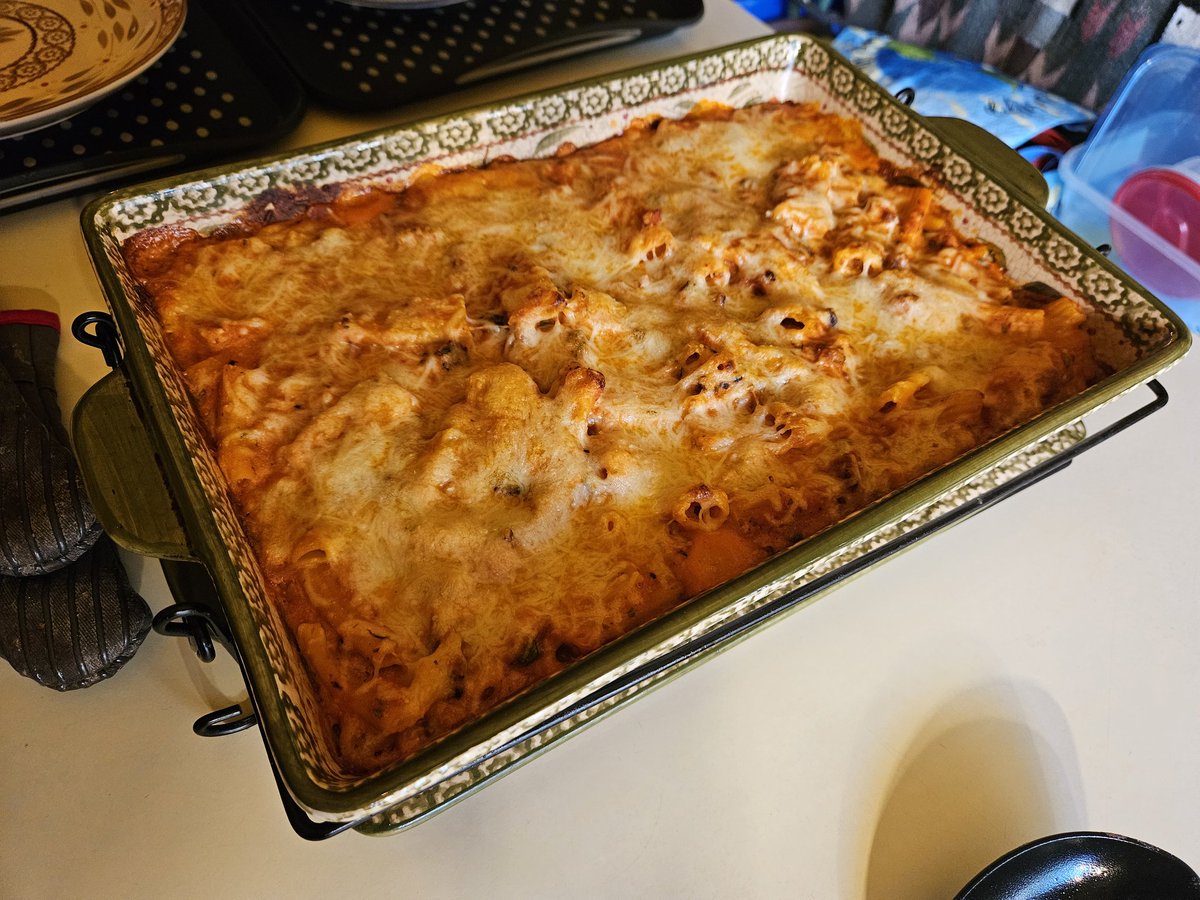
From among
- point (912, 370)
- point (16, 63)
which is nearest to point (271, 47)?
point (16, 63)

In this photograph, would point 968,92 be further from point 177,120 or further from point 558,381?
point 177,120

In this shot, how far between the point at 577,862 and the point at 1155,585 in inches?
36.4

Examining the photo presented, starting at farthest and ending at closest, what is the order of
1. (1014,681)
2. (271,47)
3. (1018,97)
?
(1018,97) < (271,47) < (1014,681)

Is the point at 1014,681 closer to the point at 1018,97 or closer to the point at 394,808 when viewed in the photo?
the point at 394,808

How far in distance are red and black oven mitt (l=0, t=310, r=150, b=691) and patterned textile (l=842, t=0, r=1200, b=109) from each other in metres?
2.43

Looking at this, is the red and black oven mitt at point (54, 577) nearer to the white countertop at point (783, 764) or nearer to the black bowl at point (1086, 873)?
the white countertop at point (783, 764)

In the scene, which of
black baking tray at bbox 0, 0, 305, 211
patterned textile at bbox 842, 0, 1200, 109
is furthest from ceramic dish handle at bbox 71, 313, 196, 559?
patterned textile at bbox 842, 0, 1200, 109

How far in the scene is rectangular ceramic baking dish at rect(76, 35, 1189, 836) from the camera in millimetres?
681

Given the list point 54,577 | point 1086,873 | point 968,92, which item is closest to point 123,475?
point 54,577

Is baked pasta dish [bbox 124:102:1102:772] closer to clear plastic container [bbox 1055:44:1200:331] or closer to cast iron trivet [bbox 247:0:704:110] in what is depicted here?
cast iron trivet [bbox 247:0:704:110]

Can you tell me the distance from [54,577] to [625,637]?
71 centimetres

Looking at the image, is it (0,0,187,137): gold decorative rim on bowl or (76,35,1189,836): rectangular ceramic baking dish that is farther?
(0,0,187,137): gold decorative rim on bowl

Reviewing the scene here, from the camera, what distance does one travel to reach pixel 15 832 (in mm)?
829

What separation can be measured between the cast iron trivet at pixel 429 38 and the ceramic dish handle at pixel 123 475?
0.87 metres
